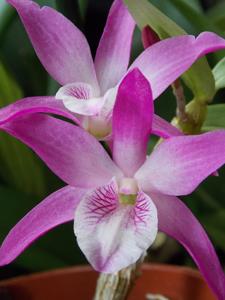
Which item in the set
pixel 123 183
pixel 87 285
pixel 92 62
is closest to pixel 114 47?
pixel 92 62

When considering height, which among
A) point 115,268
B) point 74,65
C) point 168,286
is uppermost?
point 74,65

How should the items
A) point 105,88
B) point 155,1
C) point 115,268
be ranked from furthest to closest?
point 155,1 → point 105,88 → point 115,268

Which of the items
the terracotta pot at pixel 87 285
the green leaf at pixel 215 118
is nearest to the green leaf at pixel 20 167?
the terracotta pot at pixel 87 285

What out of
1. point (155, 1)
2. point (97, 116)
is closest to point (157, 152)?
point (97, 116)

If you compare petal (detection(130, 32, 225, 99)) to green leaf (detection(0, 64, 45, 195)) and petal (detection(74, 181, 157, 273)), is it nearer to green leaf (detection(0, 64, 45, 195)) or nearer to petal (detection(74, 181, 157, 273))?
petal (detection(74, 181, 157, 273))

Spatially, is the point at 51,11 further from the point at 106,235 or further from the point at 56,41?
the point at 106,235

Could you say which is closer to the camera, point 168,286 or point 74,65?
point 74,65

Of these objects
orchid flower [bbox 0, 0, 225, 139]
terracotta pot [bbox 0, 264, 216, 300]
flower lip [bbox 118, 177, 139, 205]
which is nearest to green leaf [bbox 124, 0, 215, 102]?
orchid flower [bbox 0, 0, 225, 139]
